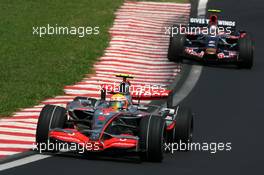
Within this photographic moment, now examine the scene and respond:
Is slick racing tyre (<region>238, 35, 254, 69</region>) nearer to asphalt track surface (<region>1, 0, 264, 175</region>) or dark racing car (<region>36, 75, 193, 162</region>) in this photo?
asphalt track surface (<region>1, 0, 264, 175</region>)

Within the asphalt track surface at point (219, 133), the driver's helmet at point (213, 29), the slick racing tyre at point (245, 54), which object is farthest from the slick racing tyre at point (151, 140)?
the driver's helmet at point (213, 29)

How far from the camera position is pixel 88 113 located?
1537 centimetres

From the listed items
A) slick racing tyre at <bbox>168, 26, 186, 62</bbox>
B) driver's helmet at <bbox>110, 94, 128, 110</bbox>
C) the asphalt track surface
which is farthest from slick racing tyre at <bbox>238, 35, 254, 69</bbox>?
driver's helmet at <bbox>110, 94, 128, 110</bbox>

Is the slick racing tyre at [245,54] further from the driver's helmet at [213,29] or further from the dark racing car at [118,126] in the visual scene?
the dark racing car at [118,126]

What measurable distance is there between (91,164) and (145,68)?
36.8 ft

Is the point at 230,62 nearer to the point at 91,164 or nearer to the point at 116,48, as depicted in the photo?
the point at 116,48

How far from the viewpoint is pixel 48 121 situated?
1461 cm

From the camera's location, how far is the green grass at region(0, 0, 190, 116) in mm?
21234

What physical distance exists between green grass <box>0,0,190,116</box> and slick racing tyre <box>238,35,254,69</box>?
3.98 m

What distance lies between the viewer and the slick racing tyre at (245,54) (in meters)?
26.2

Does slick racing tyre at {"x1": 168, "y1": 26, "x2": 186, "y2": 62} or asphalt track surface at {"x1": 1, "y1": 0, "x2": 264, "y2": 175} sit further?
slick racing tyre at {"x1": 168, "y1": 26, "x2": 186, "y2": 62}

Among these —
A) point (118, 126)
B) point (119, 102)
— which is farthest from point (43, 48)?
point (118, 126)

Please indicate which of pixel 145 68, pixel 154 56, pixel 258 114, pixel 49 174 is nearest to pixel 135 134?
pixel 49 174

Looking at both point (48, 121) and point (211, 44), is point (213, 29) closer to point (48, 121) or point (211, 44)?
point (211, 44)
